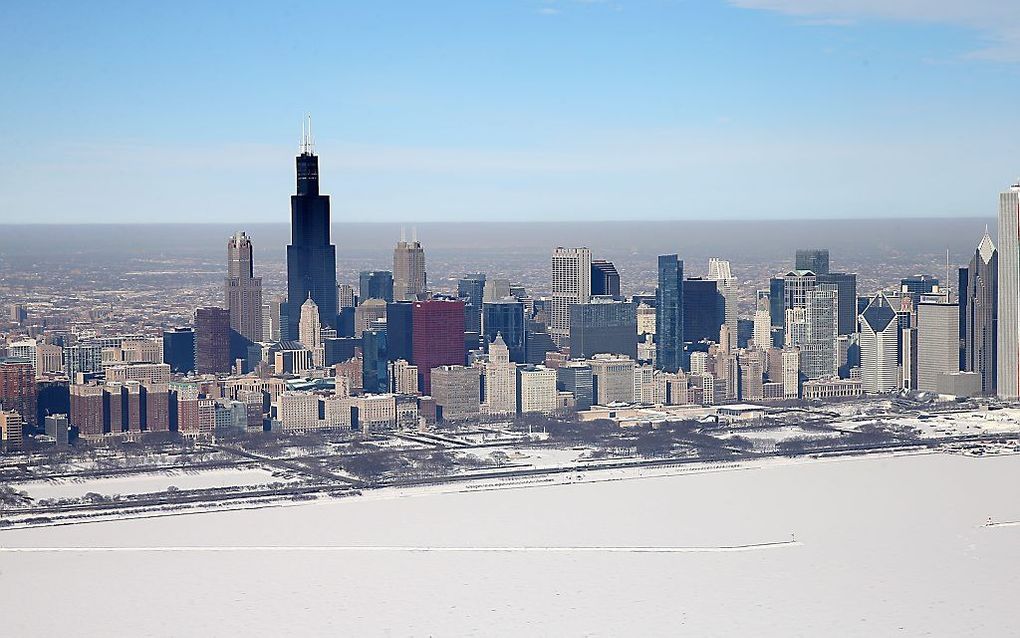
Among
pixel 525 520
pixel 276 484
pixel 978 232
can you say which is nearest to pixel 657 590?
pixel 525 520

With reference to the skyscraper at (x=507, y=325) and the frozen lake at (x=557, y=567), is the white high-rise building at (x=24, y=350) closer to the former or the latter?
the skyscraper at (x=507, y=325)

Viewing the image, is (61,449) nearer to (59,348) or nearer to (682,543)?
(59,348)

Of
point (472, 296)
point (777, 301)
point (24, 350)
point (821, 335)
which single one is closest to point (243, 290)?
point (472, 296)

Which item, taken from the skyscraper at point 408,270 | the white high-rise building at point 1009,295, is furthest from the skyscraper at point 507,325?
the white high-rise building at point 1009,295

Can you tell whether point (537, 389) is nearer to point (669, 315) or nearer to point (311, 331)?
point (311, 331)

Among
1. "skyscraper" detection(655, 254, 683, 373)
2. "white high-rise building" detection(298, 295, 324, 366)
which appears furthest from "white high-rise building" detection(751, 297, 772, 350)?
"white high-rise building" detection(298, 295, 324, 366)

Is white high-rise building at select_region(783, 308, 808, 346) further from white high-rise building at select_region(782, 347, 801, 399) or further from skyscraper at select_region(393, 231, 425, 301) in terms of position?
skyscraper at select_region(393, 231, 425, 301)
